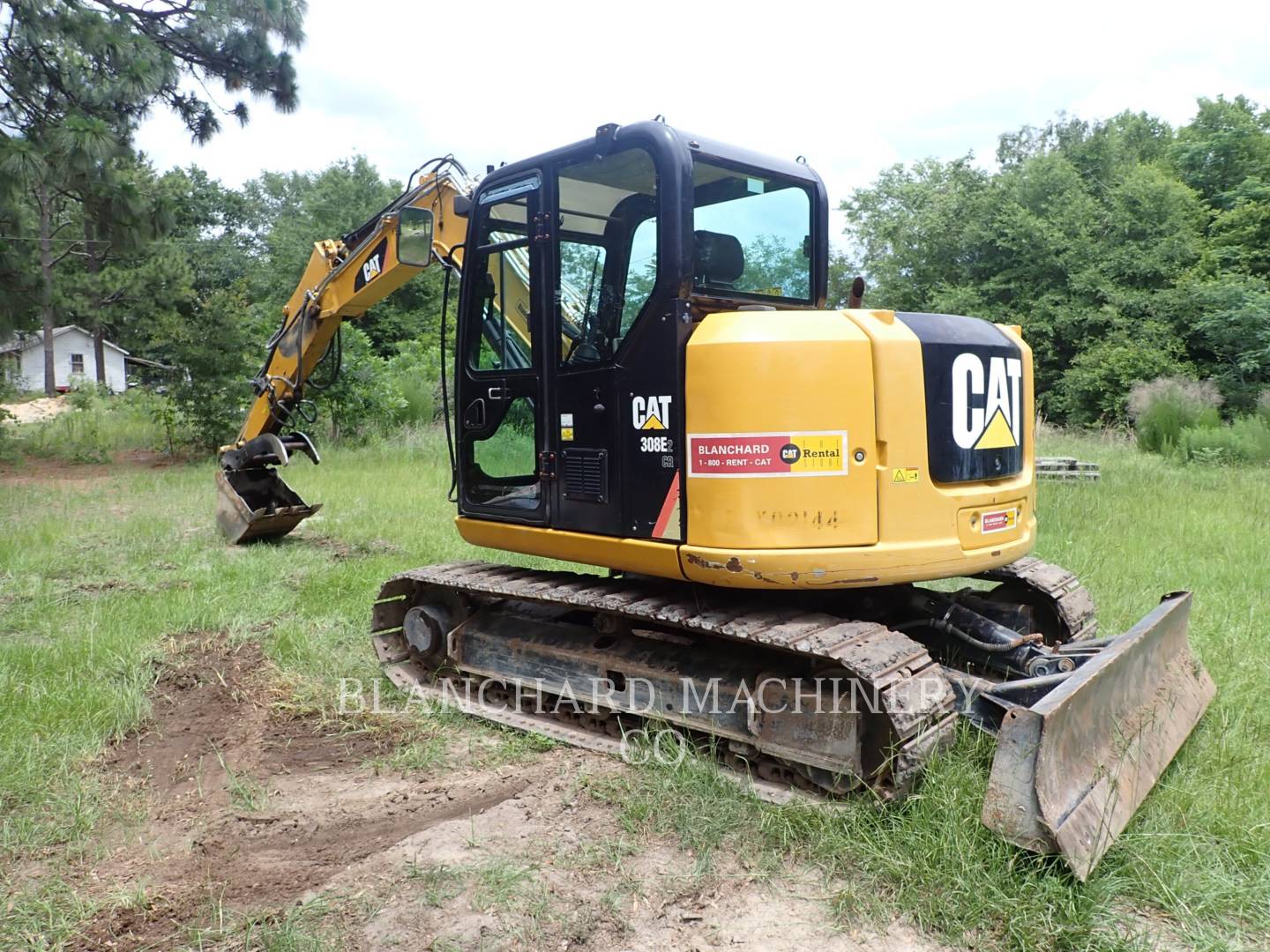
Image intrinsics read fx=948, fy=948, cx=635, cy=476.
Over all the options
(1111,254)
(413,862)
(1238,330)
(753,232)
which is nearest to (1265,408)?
(1238,330)

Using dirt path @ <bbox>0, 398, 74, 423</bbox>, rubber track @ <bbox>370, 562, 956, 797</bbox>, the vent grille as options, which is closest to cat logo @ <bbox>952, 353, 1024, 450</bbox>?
rubber track @ <bbox>370, 562, 956, 797</bbox>

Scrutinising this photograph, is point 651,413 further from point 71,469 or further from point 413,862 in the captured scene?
point 71,469

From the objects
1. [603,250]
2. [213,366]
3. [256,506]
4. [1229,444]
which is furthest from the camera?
[213,366]

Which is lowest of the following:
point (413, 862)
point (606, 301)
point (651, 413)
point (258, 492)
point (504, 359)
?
point (413, 862)

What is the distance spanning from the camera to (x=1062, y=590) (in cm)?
468

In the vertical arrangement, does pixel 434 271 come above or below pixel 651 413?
above

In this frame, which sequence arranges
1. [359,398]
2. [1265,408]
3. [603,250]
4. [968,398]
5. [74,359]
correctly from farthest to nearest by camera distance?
[74,359] → [359,398] → [1265,408] → [603,250] → [968,398]

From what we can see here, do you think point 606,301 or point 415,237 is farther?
point 415,237

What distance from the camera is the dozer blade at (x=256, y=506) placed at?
8.32 metres

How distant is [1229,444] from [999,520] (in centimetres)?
1160

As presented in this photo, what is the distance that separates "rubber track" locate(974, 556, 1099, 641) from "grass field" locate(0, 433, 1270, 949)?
642 mm

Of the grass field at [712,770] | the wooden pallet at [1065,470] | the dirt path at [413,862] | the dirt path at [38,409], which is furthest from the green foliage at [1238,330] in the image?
the dirt path at [38,409]

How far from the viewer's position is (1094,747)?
3.28 m

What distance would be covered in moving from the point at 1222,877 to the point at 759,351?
7.43ft
